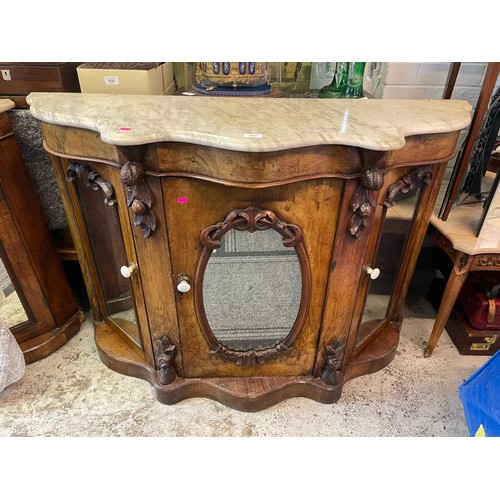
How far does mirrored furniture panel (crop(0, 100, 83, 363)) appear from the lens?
1236 mm

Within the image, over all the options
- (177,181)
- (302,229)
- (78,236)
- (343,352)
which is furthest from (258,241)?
(78,236)

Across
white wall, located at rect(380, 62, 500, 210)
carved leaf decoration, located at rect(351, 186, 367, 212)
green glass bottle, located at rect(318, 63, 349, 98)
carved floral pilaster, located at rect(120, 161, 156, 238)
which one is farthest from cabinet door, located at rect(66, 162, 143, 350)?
white wall, located at rect(380, 62, 500, 210)

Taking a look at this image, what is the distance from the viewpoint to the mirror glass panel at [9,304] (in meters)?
1.32

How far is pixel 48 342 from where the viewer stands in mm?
1498

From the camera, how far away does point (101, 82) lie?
118 cm

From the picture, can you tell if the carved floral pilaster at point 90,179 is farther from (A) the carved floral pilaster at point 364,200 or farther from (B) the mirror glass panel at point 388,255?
(B) the mirror glass panel at point 388,255

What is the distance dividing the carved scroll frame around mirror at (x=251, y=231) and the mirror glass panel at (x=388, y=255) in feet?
0.89

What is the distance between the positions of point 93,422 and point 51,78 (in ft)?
3.59

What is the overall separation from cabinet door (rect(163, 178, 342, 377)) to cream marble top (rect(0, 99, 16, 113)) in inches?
23.9

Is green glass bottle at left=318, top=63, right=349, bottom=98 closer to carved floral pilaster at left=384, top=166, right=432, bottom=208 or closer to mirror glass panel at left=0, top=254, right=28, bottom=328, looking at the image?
carved floral pilaster at left=384, top=166, right=432, bottom=208

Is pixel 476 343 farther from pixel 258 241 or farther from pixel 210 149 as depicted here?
pixel 210 149

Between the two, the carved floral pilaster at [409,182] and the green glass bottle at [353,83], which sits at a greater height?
the green glass bottle at [353,83]

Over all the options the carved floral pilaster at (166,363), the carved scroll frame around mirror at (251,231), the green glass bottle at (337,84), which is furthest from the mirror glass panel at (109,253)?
the green glass bottle at (337,84)

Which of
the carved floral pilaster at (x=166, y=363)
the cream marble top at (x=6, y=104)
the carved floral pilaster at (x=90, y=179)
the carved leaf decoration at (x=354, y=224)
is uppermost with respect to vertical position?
the cream marble top at (x=6, y=104)
